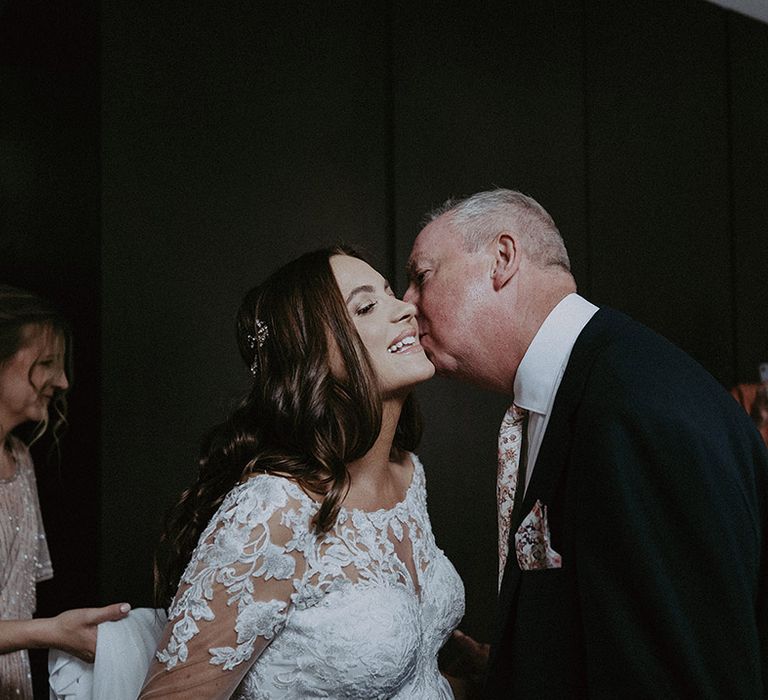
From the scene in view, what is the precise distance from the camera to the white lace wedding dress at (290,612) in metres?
1.40

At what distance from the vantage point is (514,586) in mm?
1230

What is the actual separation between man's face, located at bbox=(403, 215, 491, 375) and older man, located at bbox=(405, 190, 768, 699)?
0.56 feet

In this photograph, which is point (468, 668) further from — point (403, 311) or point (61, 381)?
point (61, 381)

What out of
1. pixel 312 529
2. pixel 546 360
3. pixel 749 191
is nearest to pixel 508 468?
pixel 546 360

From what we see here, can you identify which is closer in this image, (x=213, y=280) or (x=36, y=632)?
(x=36, y=632)

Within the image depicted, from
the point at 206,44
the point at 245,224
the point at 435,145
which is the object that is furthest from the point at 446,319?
the point at 435,145

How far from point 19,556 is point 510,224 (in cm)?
170

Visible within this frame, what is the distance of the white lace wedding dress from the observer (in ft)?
4.59

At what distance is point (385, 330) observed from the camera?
1701 mm

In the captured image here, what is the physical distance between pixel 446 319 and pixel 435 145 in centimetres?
167

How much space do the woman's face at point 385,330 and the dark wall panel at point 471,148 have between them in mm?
1299

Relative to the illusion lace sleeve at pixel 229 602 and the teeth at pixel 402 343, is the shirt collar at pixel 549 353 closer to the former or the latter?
the teeth at pixel 402 343

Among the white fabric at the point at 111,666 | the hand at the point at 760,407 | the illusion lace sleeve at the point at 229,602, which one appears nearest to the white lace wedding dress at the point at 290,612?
the illusion lace sleeve at the point at 229,602

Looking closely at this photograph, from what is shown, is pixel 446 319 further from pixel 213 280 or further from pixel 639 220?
pixel 639 220
